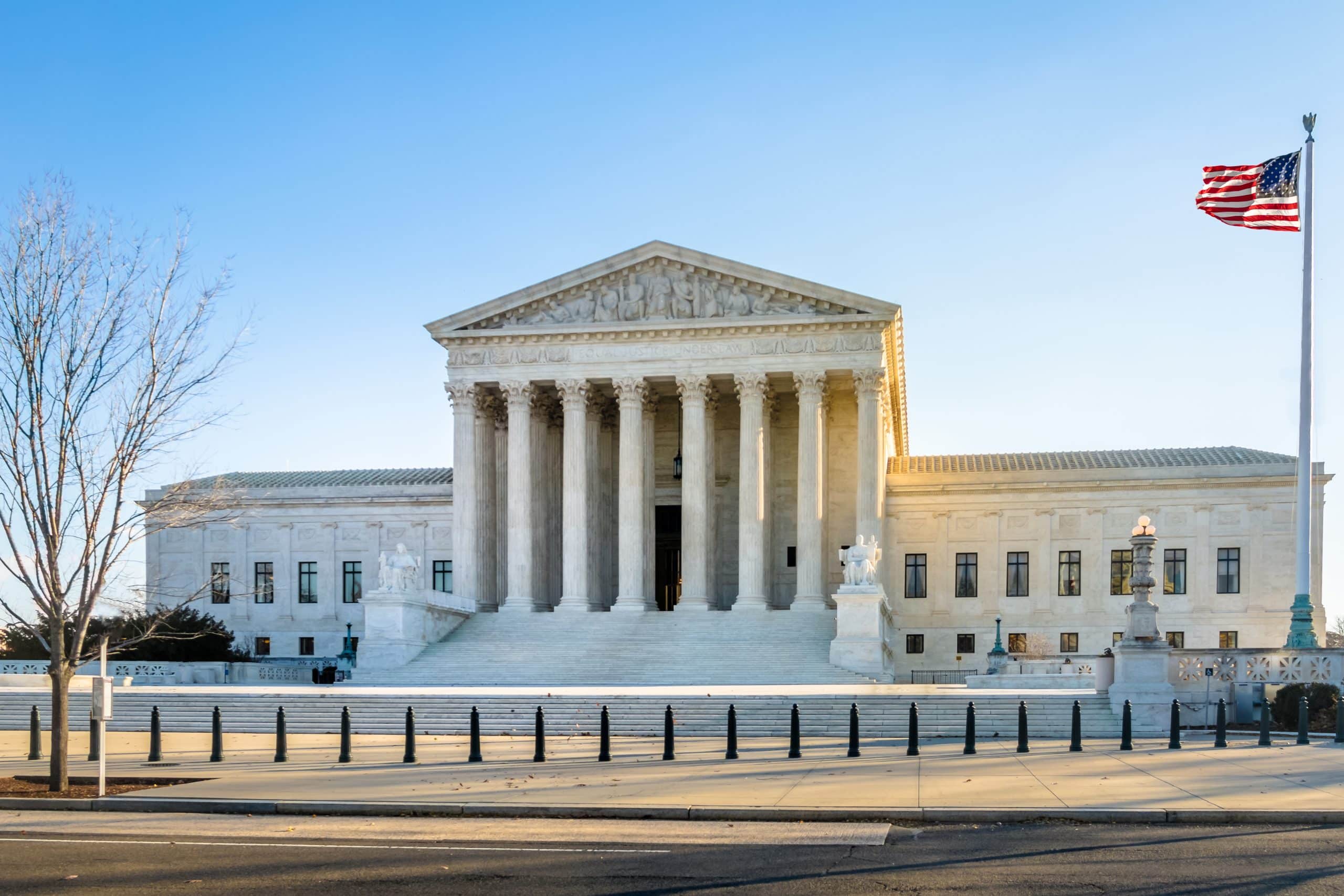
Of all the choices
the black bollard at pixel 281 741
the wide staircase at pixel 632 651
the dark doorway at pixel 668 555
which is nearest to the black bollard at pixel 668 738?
the black bollard at pixel 281 741

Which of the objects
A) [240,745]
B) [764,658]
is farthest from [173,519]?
[764,658]

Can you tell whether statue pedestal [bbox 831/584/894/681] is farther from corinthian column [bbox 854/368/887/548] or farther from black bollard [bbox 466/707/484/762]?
black bollard [bbox 466/707/484/762]

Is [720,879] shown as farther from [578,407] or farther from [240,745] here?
[578,407]

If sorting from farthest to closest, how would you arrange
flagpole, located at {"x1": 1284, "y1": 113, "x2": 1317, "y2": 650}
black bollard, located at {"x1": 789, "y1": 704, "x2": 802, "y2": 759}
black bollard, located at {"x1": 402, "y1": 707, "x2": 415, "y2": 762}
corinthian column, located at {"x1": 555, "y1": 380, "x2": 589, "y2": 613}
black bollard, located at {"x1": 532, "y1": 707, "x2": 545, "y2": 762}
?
corinthian column, located at {"x1": 555, "y1": 380, "x2": 589, "y2": 613} → flagpole, located at {"x1": 1284, "y1": 113, "x2": 1317, "y2": 650} → black bollard, located at {"x1": 789, "y1": 704, "x2": 802, "y2": 759} → black bollard, located at {"x1": 532, "y1": 707, "x2": 545, "y2": 762} → black bollard, located at {"x1": 402, "y1": 707, "x2": 415, "y2": 762}

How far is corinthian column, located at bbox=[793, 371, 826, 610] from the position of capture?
180 feet

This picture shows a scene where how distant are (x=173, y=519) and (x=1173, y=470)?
4798 cm

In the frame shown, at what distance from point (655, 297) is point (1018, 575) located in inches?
821

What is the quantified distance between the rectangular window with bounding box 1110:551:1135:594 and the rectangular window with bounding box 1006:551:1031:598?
3.57m

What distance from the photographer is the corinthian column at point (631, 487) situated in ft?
185

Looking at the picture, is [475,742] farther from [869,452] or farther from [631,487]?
[869,452]

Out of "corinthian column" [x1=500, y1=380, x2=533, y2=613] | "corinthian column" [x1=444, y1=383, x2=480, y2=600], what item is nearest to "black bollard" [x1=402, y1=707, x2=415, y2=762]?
"corinthian column" [x1=500, y1=380, x2=533, y2=613]

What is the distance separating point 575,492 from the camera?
187ft

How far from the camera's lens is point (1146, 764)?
2320 centimetres

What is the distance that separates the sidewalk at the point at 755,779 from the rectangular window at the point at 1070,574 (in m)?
33.3
